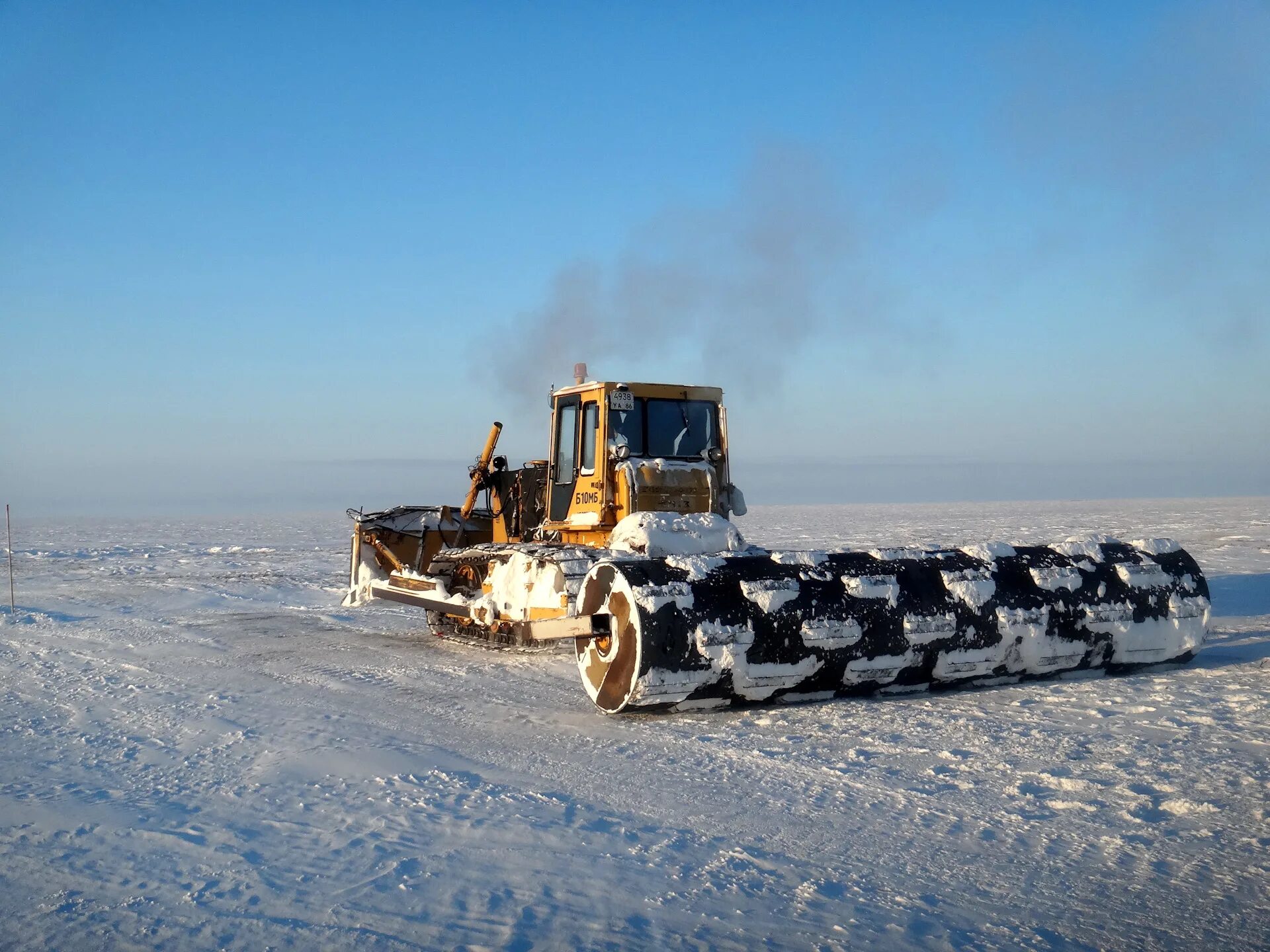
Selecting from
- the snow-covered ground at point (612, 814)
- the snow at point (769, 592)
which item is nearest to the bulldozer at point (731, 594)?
the snow at point (769, 592)

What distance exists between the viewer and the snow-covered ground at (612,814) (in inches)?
134

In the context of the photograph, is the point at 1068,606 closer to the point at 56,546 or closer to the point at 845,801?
the point at 845,801

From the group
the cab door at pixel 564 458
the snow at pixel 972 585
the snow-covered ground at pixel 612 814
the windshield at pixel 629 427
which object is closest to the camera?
the snow-covered ground at pixel 612 814

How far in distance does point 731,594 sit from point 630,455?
3.36m

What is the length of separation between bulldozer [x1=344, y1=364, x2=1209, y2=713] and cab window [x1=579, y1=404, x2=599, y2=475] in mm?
15

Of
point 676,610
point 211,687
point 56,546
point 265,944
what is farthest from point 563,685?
point 56,546

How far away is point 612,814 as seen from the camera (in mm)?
4531

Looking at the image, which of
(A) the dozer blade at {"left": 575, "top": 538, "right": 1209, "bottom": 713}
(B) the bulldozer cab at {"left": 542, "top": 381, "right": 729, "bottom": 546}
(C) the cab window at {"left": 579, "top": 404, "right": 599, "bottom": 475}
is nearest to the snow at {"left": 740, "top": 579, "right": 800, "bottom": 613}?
(A) the dozer blade at {"left": 575, "top": 538, "right": 1209, "bottom": 713}

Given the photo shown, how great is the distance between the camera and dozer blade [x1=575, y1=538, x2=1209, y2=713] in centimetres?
623

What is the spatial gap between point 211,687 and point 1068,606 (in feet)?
21.0

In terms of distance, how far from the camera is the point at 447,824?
4371 mm

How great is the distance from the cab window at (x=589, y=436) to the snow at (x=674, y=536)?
1.64m

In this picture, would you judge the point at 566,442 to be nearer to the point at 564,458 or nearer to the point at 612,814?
the point at 564,458

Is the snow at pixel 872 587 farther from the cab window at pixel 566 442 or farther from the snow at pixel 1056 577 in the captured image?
the cab window at pixel 566 442
